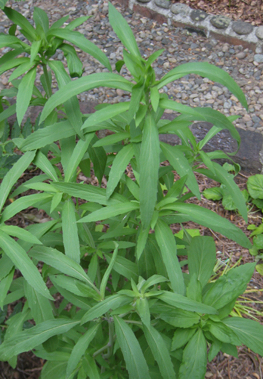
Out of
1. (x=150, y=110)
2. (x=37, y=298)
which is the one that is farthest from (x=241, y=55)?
(x=37, y=298)

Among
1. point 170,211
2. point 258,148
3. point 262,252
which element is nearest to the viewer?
point 170,211

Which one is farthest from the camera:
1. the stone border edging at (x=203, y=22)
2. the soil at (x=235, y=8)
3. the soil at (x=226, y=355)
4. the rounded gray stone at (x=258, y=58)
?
the soil at (x=235, y=8)

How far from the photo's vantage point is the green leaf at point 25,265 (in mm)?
1116

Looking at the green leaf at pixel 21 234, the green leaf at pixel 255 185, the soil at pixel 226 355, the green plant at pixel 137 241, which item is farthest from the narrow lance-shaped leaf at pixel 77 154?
the green leaf at pixel 255 185

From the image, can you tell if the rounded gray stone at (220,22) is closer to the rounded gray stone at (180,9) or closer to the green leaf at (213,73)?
the rounded gray stone at (180,9)

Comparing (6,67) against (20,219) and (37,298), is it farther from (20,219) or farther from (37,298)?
(20,219)

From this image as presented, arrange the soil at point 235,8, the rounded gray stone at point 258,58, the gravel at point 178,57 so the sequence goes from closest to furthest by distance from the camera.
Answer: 1. the gravel at point 178,57
2. the rounded gray stone at point 258,58
3. the soil at point 235,8

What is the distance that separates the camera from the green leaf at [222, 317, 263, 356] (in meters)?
1.16

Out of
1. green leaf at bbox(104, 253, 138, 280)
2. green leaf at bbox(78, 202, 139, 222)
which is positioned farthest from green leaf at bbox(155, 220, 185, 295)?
green leaf at bbox(104, 253, 138, 280)

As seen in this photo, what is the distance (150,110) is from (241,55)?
3.82 metres

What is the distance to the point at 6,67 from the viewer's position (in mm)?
1290

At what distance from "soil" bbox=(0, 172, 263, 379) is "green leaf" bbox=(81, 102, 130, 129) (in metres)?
1.74

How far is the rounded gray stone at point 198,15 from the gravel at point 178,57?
202 mm

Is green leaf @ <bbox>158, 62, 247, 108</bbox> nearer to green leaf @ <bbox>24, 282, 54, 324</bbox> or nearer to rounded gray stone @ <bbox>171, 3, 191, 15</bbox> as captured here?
green leaf @ <bbox>24, 282, 54, 324</bbox>
